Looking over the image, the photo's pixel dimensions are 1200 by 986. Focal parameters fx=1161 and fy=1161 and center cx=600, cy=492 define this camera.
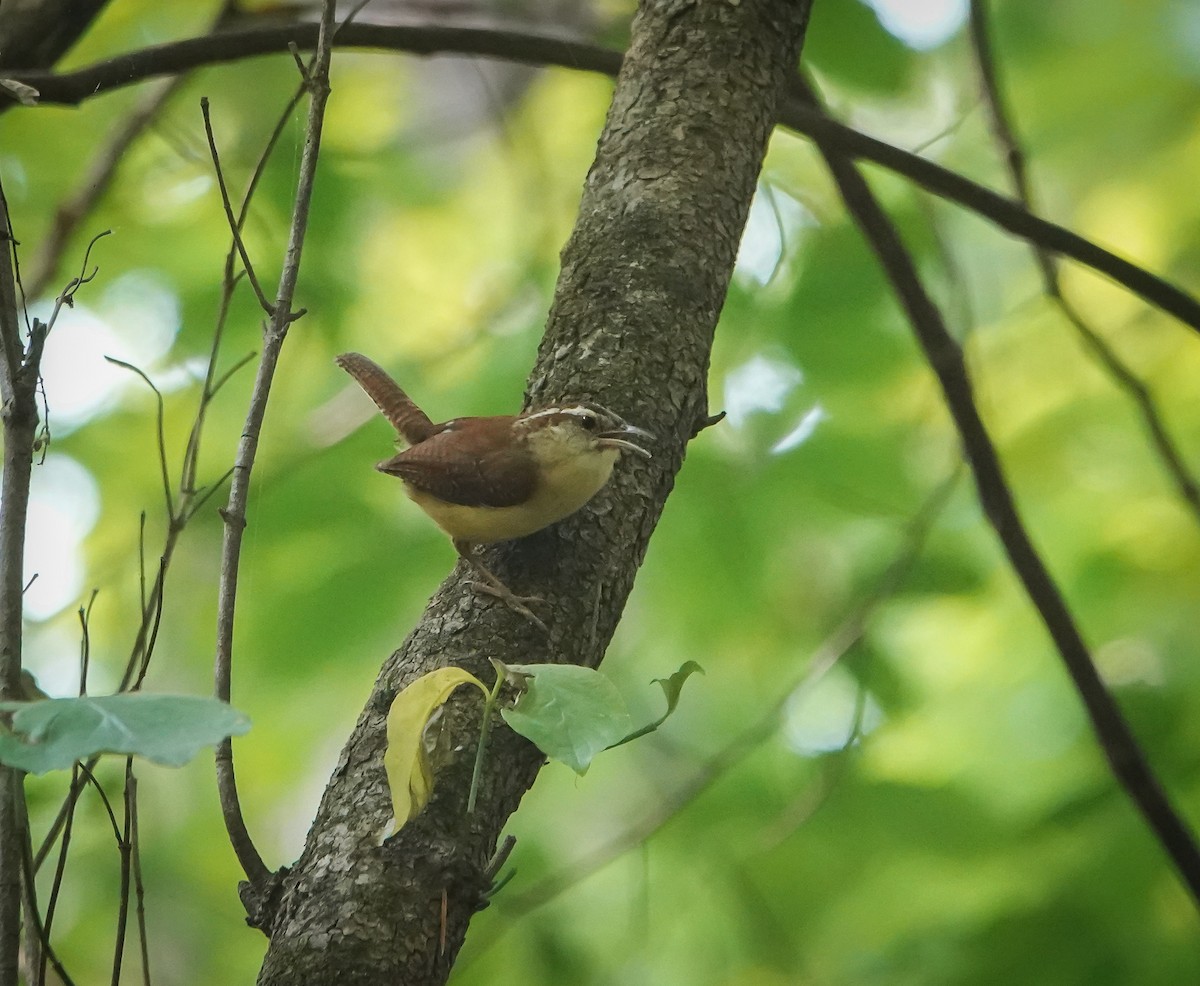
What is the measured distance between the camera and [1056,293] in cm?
271

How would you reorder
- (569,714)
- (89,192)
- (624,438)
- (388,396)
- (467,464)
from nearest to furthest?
1. (569,714)
2. (624,438)
3. (467,464)
4. (388,396)
5. (89,192)

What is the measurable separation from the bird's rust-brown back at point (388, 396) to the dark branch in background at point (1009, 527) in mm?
1020

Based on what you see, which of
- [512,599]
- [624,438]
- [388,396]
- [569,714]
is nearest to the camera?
[569,714]

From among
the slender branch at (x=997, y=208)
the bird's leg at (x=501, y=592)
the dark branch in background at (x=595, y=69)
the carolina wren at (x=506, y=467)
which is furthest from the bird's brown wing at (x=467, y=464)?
the slender branch at (x=997, y=208)

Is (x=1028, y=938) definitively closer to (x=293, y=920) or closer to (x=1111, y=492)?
(x=1111, y=492)

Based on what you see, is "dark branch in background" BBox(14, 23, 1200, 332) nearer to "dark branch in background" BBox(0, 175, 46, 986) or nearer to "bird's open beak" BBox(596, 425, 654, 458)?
"bird's open beak" BBox(596, 425, 654, 458)

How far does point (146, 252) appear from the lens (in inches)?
104

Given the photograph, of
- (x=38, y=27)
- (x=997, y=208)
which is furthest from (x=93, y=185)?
(x=997, y=208)

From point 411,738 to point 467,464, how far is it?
3.37 feet

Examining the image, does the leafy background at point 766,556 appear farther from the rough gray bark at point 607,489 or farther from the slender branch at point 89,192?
Answer: the rough gray bark at point 607,489

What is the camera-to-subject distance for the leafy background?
220cm

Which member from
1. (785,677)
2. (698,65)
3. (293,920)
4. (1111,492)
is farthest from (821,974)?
(698,65)

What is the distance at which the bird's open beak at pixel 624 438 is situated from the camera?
5.89 feet

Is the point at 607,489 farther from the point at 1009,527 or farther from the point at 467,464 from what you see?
the point at 1009,527
